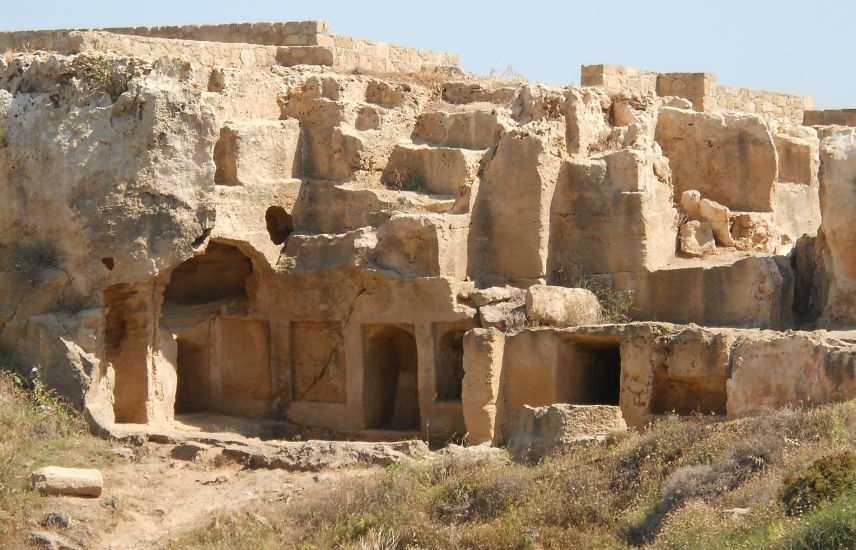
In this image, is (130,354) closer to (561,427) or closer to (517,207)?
(517,207)

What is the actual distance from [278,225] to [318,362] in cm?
211

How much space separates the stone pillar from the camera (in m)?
21.0

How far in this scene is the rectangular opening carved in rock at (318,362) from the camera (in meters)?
23.9

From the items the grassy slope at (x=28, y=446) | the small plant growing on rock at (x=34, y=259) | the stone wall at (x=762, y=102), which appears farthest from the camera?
the stone wall at (x=762, y=102)

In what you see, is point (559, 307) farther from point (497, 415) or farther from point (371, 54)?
point (371, 54)

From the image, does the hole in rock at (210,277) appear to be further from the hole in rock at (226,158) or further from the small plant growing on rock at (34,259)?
the small plant growing on rock at (34,259)

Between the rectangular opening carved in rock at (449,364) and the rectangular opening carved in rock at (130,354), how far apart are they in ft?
12.6

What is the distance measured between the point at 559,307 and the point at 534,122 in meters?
3.11

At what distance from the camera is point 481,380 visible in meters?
21.1

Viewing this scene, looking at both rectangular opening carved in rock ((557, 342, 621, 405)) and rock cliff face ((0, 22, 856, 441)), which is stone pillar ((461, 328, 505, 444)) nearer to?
rock cliff face ((0, 22, 856, 441))

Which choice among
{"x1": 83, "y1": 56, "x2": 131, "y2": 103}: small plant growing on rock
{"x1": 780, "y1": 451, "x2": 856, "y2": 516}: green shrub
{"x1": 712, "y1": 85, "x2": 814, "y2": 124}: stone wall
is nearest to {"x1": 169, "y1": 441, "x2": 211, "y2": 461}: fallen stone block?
{"x1": 83, "y1": 56, "x2": 131, "y2": 103}: small plant growing on rock

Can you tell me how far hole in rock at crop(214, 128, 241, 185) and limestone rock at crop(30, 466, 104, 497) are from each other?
18.5 ft

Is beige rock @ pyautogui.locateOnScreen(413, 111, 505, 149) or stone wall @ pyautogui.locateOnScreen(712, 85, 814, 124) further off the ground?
stone wall @ pyautogui.locateOnScreen(712, 85, 814, 124)

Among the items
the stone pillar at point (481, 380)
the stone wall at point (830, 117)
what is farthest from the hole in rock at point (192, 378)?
the stone wall at point (830, 117)
